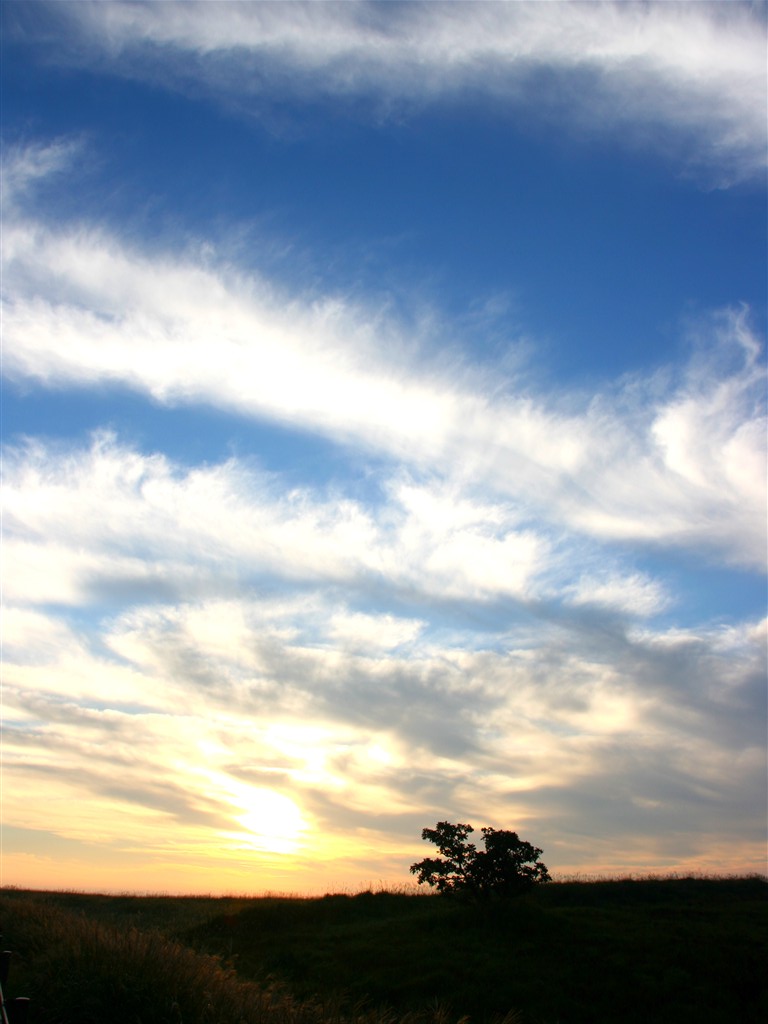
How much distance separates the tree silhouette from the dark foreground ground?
118 centimetres

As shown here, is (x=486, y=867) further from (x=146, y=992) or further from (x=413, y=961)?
(x=146, y=992)

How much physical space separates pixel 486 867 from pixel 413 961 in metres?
8.49

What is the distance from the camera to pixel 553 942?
3145cm

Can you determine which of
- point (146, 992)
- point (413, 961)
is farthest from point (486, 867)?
point (146, 992)

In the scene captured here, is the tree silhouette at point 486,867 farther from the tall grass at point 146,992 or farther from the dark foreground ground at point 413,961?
the tall grass at point 146,992

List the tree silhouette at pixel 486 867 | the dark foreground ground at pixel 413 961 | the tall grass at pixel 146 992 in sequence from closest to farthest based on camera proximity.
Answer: the tall grass at pixel 146 992 → the dark foreground ground at pixel 413 961 → the tree silhouette at pixel 486 867

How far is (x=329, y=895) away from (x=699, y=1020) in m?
29.0

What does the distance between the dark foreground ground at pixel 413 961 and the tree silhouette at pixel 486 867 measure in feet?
3.88

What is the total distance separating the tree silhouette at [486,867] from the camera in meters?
37.5

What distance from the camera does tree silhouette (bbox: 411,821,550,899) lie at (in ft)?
123

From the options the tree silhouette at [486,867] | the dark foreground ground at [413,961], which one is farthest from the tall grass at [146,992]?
the tree silhouette at [486,867]

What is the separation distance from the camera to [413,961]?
3031cm

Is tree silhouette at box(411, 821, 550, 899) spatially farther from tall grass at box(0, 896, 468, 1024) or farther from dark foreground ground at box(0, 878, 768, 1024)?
tall grass at box(0, 896, 468, 1024)

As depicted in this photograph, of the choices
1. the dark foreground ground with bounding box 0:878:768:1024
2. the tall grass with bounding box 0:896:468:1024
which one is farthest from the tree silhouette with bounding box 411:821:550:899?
the tall grass with bounding box 0:896:468:1024
